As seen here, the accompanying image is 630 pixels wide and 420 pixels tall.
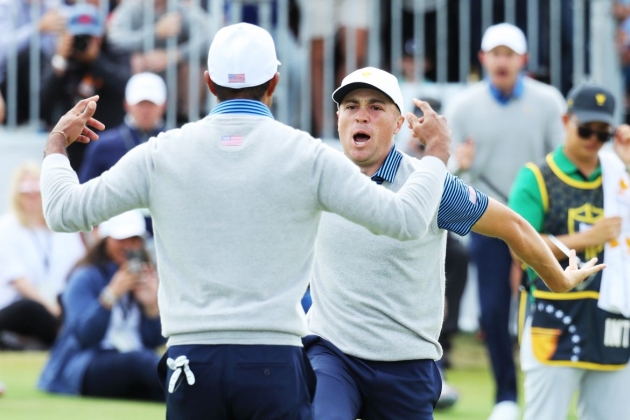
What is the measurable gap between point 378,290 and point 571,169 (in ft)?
6.03

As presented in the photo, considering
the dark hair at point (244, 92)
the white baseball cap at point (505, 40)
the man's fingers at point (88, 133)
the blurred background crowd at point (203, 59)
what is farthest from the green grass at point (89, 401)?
the dark hair at point (244, 92)

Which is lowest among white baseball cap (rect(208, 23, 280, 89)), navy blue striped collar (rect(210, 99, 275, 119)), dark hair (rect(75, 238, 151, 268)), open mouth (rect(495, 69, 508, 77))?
dark hair (rect(75, 238, 151, 268))

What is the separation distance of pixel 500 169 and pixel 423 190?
511 centimetres

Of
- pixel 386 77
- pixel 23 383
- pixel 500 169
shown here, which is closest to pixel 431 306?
pixel 386 77

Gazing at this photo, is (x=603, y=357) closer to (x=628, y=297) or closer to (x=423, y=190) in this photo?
(x=628, y=297)

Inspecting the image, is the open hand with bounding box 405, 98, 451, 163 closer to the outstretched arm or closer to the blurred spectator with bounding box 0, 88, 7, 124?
the outstretched arm

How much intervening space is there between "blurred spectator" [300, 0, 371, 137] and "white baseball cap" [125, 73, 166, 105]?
5.91 ft

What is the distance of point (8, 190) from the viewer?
11711 millimetres

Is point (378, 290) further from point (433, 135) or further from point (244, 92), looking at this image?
point (244, 92)

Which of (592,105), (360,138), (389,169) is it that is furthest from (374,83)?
(592,105)

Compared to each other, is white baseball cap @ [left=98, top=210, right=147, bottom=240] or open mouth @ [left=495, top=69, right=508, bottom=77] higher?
open mouth @ [left=495, top=69, right=508, bottom=77]

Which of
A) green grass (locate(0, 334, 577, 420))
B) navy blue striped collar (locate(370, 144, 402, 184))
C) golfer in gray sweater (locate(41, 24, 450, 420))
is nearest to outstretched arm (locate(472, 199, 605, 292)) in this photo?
navy blue striped collar (locate(370, 144, 402, 184))

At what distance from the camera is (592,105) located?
6633 millimetres

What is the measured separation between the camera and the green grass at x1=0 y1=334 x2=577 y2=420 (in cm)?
845
